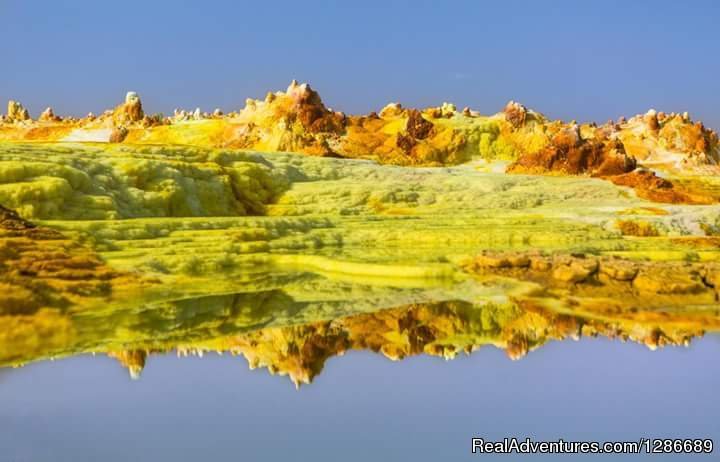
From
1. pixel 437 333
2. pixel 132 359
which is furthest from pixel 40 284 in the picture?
pixel 437 333

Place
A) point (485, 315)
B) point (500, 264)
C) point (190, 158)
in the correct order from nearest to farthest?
point (485, 315)
point (500, 264)
point (190, 158)

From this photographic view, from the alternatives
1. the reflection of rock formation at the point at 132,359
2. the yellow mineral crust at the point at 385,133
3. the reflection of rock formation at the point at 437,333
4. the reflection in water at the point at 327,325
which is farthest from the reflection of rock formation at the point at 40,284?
the yellow mineral crust at the point at 385,133

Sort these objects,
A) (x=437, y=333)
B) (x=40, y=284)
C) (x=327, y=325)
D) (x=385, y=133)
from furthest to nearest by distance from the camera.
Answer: (x=385, y=133)
(x=40, y=284)
(x=327, y=325)
(x=437, y=333)

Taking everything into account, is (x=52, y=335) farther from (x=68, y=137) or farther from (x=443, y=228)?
(x=68, y=137)

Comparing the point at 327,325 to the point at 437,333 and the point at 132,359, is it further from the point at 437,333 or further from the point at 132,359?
the point at 132,359

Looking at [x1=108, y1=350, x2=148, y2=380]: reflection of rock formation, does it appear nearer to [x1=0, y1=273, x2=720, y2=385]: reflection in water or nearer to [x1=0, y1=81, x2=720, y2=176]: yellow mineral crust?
[x1=0, y1=273, x2=720, y2=385]: reflection in water

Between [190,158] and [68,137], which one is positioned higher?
[68,137]

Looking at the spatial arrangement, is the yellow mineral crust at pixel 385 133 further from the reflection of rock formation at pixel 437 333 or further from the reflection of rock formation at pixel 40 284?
the reflection of rock formation at pixel 437 333

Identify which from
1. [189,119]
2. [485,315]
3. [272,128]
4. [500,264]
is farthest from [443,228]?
[189,119]
